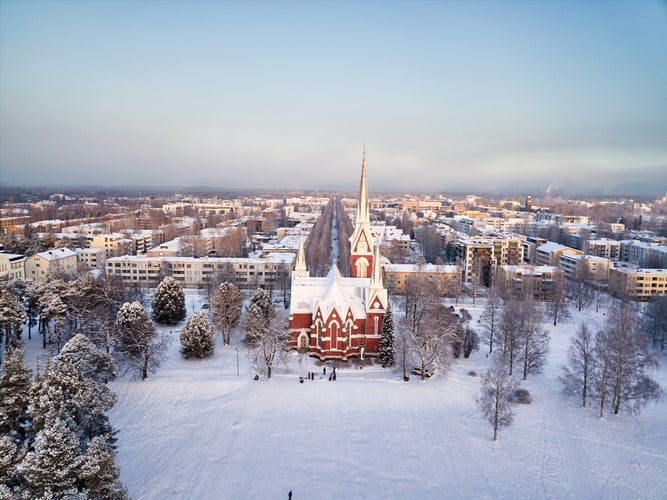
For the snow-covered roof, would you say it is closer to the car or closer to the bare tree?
the bare tree

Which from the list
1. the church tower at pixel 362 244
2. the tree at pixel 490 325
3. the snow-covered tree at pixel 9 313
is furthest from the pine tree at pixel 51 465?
the tree at pixel 490 325

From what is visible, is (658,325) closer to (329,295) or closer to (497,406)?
(497,406)

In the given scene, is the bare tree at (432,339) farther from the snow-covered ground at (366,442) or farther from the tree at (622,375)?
the tree at (622,375)

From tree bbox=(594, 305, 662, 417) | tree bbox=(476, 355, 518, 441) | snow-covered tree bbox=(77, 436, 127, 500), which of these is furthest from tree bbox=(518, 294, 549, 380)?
snow-covered tree bbox=(77, 436, 127, 500)

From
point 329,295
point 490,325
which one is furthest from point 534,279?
point 329,295

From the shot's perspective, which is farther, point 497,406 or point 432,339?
point 432,339
